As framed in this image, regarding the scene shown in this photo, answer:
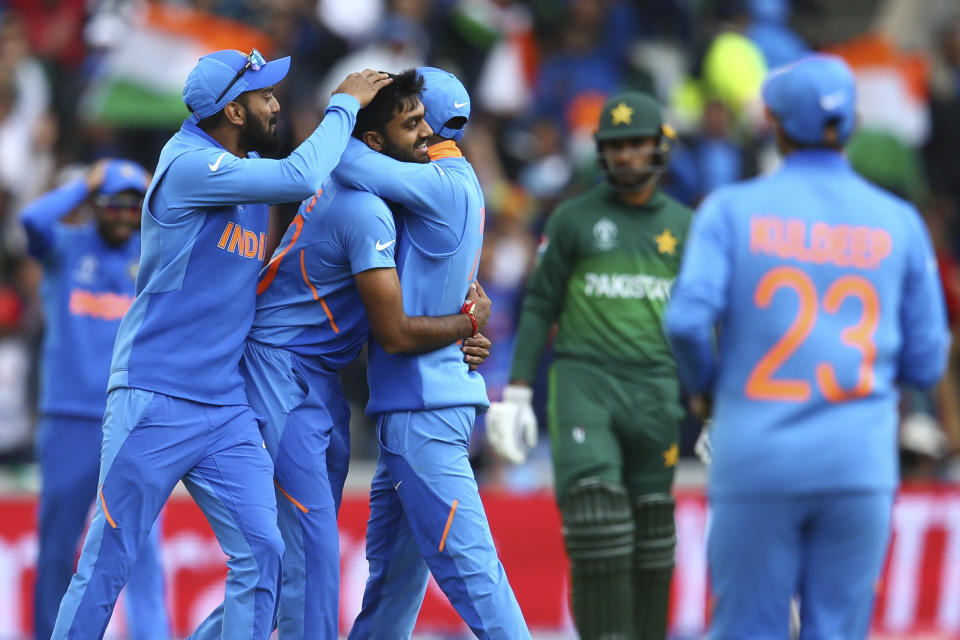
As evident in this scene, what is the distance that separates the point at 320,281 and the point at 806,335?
2014 millimetres

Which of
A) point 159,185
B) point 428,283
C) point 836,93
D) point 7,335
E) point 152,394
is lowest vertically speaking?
point 7,335

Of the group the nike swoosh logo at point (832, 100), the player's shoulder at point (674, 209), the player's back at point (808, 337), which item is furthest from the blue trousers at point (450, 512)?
the player's shoulder at point (674, 209)

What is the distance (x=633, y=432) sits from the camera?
7.43 meters

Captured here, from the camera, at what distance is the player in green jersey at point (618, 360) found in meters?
7.34

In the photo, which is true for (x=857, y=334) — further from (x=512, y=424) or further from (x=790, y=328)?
(x=512, y=424)

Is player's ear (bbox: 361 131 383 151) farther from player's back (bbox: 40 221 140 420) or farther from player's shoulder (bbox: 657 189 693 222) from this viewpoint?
player's back (bbox: 40 221 140 420)

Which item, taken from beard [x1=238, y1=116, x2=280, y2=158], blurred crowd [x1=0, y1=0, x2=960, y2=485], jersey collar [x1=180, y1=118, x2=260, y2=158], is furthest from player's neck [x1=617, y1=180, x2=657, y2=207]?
blurred crowd [x1=0, y1=0, x2=960, y2=485]

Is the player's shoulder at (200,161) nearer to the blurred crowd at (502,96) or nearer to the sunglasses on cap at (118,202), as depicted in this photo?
the sunglasses on cap at (118,202)

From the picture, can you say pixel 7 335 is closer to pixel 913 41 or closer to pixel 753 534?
pixel 753 534

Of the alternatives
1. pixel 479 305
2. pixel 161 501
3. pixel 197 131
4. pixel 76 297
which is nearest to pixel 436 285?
pixel 479 305

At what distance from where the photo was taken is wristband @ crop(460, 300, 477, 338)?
19.5ft

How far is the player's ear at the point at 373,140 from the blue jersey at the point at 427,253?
0.09 metres

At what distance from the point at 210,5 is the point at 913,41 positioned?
7.43 metres

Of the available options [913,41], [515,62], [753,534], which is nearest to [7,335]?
[515,62]
